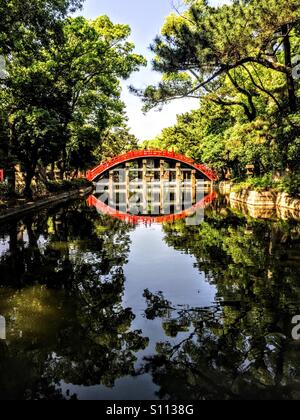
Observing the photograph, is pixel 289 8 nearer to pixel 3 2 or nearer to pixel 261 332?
pixel 3 2

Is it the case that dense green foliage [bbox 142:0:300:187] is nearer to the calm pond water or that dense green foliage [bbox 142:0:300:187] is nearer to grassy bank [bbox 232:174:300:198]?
grassy bank [bbox 232:174:300:198]

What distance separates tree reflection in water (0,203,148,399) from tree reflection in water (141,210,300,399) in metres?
0.68

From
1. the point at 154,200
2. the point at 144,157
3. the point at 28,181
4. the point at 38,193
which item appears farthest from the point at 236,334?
the point at 144,157

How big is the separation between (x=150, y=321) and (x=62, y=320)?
166 centimetres

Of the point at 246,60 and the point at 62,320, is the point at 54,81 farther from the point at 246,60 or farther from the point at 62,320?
the point at 62,320

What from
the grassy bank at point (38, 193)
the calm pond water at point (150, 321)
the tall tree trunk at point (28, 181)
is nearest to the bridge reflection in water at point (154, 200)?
the grassy bank at point (38, 193)

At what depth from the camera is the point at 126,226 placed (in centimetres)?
1978

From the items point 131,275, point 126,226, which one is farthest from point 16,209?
point 131,275

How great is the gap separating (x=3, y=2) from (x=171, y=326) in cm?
1338

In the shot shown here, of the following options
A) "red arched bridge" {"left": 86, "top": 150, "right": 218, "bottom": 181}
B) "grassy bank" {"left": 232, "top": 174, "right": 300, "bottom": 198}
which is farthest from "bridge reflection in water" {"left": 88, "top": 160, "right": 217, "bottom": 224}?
"grassy bank" {"left": 232, "top": 174, "right": 300, "bottom": 198}

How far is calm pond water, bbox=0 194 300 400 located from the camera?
4812mm

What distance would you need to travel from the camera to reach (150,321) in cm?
681

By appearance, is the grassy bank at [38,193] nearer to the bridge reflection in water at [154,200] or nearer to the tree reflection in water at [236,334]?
the bridge reflection in water at [154,200]
